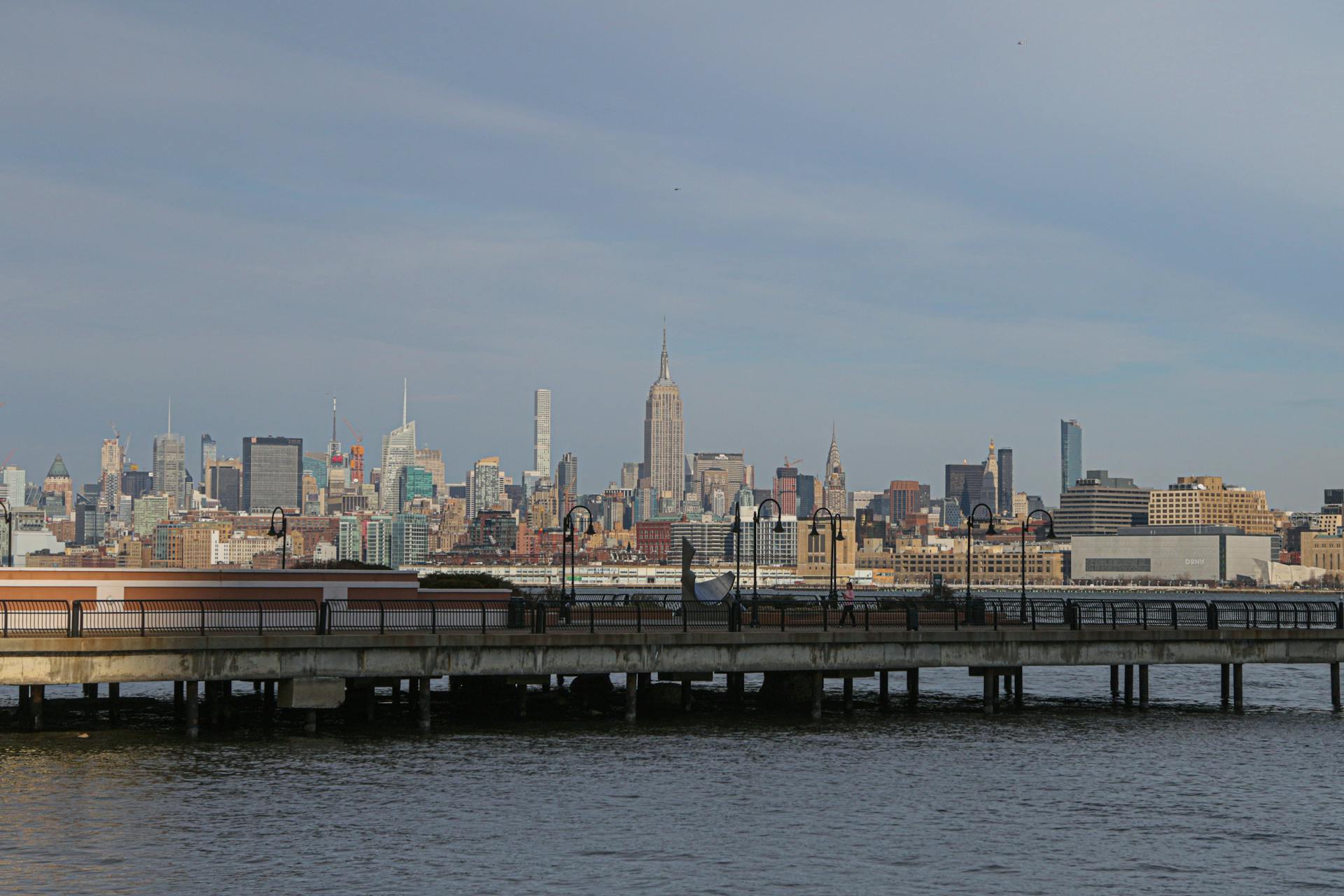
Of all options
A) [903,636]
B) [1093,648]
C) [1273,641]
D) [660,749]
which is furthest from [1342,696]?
[660,749]

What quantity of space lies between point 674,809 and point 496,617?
20.1m

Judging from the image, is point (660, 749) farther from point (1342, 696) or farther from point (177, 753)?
point (1342, 696)

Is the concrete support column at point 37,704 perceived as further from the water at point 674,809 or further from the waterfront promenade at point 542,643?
the water at point 674,809

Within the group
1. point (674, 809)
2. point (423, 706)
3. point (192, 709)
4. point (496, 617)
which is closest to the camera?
point (674, 809)

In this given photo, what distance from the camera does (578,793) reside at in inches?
1893

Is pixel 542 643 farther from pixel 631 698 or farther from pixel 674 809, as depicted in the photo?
pixel 674 809

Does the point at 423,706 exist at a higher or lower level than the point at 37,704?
lower

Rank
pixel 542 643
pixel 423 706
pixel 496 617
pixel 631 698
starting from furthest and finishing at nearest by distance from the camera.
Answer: pixel 496 617 < pixel 631 698 < pixel 423 706 < pixel 542 643

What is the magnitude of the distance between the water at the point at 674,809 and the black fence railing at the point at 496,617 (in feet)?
12.7

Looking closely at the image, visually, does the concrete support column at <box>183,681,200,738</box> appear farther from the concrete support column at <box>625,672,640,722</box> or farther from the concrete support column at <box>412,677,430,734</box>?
the concrete support column at <box>625,672,640,722</box>

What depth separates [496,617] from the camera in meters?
64.8

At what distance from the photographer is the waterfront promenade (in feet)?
173

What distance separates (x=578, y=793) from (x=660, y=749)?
9.54 m

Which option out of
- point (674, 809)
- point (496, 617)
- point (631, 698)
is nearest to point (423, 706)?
point (496, 617)
